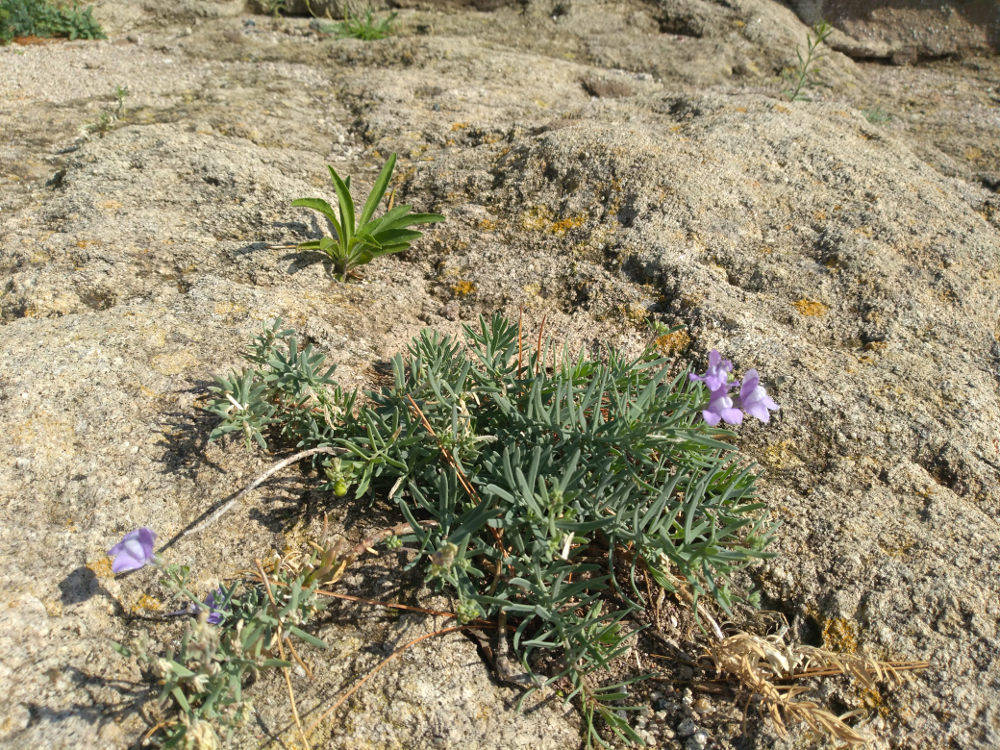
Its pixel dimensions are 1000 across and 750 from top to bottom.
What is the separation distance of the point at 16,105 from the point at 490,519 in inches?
165

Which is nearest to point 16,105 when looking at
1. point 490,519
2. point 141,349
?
point 141,349

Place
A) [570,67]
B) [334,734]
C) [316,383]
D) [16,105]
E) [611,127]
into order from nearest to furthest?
[334,734]
[316,383]
[611,127]
[16,105]
[570,67]

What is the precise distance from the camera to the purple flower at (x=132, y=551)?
1.65m

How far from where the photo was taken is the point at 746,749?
168 cm

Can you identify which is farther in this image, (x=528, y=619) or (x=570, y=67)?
(x=570, y=67)

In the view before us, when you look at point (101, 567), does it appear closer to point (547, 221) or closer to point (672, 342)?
point (672, 342)

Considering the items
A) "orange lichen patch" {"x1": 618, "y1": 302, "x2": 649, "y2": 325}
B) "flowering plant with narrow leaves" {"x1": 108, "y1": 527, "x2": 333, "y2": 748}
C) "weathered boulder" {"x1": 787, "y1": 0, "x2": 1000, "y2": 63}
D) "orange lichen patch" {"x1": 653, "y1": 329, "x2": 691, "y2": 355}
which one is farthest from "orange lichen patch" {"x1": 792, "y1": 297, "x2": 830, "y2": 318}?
"weathered boulder" {"x1": 787, "y1": 0, "x2": 1000, "y2": 63}

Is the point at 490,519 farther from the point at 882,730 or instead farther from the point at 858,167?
the point at 858,167

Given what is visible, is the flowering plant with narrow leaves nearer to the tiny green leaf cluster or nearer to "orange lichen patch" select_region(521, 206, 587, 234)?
"orange lichen patch" select_region(521, 206, 587, 234)

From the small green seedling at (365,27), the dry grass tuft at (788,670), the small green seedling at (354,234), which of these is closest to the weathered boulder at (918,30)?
the small green seedling at (365,27)

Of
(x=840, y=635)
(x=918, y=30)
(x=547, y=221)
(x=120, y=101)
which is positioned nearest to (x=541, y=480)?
(x=840, y=635)

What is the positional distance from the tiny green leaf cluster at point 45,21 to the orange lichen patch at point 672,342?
520cm

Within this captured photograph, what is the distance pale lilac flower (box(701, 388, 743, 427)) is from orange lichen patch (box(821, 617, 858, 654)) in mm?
621

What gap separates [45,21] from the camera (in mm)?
5137
